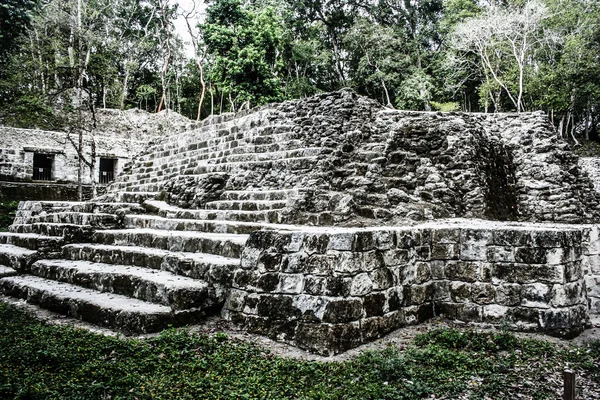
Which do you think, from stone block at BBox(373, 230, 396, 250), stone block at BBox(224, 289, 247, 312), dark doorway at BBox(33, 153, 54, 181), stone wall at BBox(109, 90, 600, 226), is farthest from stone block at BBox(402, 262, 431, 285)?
dark doorway at BBox(33, 153, 54, 181)

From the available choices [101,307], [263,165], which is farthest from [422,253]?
[263,165]

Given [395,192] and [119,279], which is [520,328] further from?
[119,279]

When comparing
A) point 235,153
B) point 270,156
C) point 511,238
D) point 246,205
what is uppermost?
point 235,153

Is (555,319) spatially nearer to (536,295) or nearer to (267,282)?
(536,295)

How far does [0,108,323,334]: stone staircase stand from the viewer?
4016 millimetres

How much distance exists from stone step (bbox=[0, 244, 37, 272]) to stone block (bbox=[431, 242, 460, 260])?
18.7 feet

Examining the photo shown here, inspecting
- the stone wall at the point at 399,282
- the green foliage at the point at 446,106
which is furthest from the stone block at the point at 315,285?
the green foliage at the point at 446,106

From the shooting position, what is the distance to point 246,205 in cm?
649

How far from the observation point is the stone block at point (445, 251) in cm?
428

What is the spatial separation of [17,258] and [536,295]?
22.6ft

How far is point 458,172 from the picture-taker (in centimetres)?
660

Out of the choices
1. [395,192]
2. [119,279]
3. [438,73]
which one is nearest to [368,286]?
[119,279]

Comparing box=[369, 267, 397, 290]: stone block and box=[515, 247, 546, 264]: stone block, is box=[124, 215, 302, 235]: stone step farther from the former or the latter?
box=[515, 247, 546, 264]: stone block

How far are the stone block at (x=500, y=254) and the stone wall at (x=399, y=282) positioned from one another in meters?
0.01
